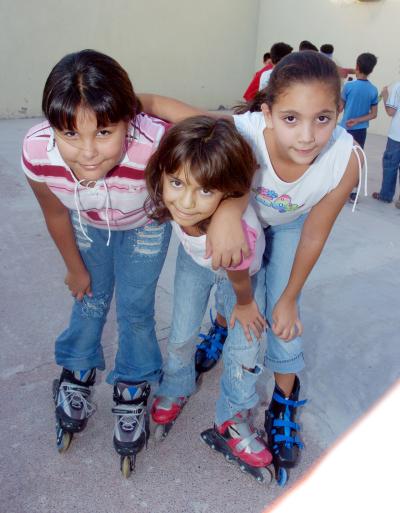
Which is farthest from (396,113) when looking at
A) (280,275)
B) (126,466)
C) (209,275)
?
(126,466)

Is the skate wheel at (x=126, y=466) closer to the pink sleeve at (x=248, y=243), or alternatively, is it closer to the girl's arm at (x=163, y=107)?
the pink sleeve at (x=248, y=243)

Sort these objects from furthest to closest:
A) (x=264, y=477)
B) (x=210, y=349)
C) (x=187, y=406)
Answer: (x=210, y=349) < (x=187, y=406) < (x=264, y=477)

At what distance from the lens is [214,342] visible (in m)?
2.11

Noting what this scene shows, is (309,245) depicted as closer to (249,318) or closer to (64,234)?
(249,318)

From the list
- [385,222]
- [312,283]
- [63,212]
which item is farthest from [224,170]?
[385,222]

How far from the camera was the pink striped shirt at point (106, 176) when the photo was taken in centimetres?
138

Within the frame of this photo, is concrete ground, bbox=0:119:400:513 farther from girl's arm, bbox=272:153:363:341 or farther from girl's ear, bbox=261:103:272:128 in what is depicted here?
girl's ear, bbox=261:103:272:128

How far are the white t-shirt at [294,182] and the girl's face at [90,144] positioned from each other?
404 mm

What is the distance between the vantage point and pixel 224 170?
1235 millimetres

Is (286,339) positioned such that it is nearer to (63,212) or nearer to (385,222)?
(63,212)

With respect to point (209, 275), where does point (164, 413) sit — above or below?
below

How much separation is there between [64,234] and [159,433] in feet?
2.48

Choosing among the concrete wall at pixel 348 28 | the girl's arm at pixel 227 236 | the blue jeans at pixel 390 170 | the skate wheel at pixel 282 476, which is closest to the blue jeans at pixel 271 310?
the skate wheel at pixel 282 476

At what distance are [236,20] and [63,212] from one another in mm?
10340
